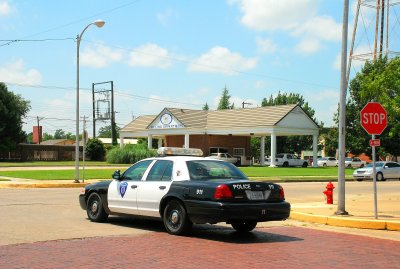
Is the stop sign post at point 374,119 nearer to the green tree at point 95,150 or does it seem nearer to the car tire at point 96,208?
the car tire at point 96,208

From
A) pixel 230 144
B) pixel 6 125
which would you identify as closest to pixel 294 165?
pixel 230 144

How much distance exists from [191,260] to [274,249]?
1.86 m

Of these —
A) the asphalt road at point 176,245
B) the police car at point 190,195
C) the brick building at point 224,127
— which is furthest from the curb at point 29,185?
the brick building at point 224,127

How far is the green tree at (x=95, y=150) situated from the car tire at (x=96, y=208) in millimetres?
62933

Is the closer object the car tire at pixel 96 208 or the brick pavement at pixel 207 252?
the brick pavement at pixel 207 252

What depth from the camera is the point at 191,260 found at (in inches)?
321

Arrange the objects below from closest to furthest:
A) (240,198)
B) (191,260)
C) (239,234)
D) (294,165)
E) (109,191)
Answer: (191,260), (240,198), (239,234), (109,191), (294,165)

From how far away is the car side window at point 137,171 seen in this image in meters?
11.9

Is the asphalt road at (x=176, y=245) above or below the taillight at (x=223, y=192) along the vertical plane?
below

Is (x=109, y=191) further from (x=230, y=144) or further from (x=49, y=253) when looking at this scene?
(x=230, y=144)

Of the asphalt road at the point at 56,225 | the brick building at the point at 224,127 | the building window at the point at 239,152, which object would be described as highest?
the brick building at the point at 224,127

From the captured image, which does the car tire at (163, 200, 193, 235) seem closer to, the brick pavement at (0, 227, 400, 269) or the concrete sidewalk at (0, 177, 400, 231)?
the brick pavement at (0, 227, 400, 269)

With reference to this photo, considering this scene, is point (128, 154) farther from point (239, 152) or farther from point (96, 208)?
point (96, 208)

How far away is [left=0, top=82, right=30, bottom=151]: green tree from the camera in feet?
230
